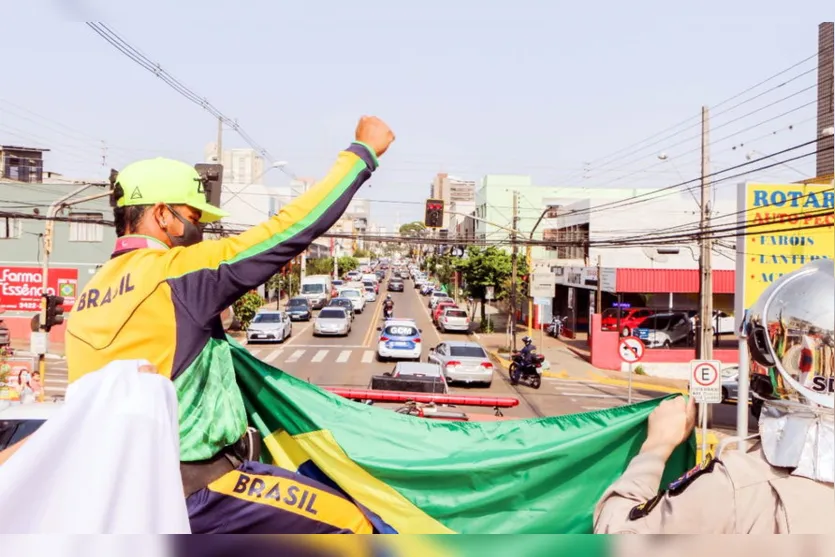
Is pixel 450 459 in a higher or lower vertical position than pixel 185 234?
lower

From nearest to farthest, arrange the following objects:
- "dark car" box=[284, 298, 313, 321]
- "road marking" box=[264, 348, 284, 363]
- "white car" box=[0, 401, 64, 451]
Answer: "white car" box=[0, 401, 64, 451] < "road marking" box=[264, 348, 284, 363] < "dark car" box=[284, 298, 313, 321]

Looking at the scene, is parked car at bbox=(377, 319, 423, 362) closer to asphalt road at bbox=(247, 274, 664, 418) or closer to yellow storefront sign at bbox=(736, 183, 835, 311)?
asphalt road at bbox=(247, 274, 664, 418)

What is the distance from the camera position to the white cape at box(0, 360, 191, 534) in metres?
1.01

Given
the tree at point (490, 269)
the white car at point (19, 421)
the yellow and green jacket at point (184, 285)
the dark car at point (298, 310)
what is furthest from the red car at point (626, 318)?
the yellow and green jacket at point (184, 285)

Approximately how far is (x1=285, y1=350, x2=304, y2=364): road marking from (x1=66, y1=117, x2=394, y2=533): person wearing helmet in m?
23.7

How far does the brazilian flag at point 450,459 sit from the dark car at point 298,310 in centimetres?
3668

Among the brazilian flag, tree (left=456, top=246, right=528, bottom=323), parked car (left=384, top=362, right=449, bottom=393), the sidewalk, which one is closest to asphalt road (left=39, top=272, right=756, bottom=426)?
the sidewalk

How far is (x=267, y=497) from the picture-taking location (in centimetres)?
207

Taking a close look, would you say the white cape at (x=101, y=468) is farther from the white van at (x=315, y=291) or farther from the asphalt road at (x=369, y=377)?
the white van at (x=315, y=291)

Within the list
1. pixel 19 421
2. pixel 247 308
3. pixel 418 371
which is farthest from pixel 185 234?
pixel 247 308

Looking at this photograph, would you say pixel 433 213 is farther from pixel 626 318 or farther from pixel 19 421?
pixel 626 318

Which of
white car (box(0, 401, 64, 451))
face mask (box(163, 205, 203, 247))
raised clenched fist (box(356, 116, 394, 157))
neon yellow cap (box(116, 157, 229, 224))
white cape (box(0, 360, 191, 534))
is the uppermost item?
raised clenched fist (box(356, 116, 394, 157))

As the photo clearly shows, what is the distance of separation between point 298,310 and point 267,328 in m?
9.54

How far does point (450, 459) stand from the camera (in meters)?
2.56
